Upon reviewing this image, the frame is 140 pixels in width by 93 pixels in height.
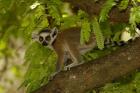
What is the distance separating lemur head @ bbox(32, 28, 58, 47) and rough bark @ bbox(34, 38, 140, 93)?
3.76ft

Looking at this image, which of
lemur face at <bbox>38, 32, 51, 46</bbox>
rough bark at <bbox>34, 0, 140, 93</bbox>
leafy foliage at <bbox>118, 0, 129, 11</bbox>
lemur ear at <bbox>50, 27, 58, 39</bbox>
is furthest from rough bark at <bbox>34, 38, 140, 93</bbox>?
lemur face at <bbox>38, 32, 51, 46</bbox>

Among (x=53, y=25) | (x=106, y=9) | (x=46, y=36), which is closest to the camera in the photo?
(x=106, y=9)

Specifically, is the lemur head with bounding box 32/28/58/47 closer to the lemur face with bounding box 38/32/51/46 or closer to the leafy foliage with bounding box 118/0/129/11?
the lemur face with bounding box 38/32/51/46

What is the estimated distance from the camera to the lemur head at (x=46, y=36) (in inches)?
256

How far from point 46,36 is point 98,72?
1.76m

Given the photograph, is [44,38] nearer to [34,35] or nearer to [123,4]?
[34,35]

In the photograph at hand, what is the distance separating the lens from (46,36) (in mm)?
6828

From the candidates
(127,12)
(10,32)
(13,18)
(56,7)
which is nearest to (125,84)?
(127,12)

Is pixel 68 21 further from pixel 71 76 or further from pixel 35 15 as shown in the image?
pixel 71 76

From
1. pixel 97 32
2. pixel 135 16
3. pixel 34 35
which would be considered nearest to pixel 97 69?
pixel 97 32

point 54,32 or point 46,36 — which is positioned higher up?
point 54,32

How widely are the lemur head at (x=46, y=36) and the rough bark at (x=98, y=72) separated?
1.15 meters

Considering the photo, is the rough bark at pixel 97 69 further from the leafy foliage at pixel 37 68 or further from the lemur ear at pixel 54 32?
the lemur ear at pixel 54 32

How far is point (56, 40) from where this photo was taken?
695cm
